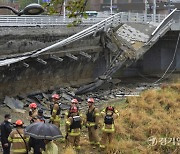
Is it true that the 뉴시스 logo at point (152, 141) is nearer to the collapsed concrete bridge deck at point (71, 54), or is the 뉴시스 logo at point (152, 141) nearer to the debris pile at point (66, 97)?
the debris pile at point (66, 97)

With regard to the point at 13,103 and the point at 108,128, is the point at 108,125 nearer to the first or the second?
the point at 108,128

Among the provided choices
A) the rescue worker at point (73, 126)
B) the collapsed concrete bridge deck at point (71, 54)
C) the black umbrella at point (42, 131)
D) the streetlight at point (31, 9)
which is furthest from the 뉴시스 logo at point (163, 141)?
the collapsed concrete bridge deck at point (71, 54)

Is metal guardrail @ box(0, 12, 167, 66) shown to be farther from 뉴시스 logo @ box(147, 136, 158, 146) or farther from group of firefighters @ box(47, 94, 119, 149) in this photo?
뉴시스 logo @ box(147, 136, 158, 146)

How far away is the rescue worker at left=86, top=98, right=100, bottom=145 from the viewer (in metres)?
11.1

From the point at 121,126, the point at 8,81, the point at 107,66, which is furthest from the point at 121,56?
the point at 121,126

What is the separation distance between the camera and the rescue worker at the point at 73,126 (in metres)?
10.2

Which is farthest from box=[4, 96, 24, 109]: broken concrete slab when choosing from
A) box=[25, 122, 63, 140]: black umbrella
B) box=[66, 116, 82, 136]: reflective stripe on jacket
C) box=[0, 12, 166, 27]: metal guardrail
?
box=[25, 122, 63, 140]: black umbrella

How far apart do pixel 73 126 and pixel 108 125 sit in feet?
3.74

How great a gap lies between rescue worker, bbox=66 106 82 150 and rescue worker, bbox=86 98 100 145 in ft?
2.22

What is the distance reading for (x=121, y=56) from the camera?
22.9 m

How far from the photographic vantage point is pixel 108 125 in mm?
10938

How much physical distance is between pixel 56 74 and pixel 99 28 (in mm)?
4089

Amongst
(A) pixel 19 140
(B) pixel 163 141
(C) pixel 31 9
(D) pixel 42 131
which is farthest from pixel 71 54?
(C) pixel 31 9

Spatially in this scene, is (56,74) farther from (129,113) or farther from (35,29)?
(129,113)
